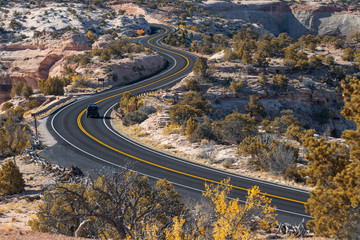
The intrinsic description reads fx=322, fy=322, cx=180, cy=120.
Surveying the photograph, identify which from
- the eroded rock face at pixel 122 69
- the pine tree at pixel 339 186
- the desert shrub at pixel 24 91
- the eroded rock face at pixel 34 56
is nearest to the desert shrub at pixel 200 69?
the eroded rock face at pixel 122 69

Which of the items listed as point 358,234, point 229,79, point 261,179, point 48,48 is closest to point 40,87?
point 48,48

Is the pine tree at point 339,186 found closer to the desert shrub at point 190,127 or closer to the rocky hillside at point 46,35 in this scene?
the desert shrub at point 190,127

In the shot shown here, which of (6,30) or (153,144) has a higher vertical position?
(6,30)

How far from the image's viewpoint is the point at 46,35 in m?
62.1

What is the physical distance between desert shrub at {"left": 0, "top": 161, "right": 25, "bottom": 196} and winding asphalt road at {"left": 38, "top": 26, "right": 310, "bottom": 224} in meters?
4.65

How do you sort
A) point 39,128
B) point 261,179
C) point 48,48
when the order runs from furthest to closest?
point 48,48 < point 39,128 < point 261,179

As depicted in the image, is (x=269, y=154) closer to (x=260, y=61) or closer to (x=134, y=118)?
(x=134, y=118)

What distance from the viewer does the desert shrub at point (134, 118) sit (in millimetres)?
31659

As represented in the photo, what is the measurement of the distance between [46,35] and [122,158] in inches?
1920

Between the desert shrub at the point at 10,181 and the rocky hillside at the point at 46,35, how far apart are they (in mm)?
41403

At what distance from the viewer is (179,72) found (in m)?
50.4

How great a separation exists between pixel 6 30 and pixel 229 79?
50.3m

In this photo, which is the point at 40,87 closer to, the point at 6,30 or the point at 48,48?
the point at 48,48

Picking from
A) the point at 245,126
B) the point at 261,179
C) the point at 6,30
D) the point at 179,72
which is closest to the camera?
the point at 261,179
